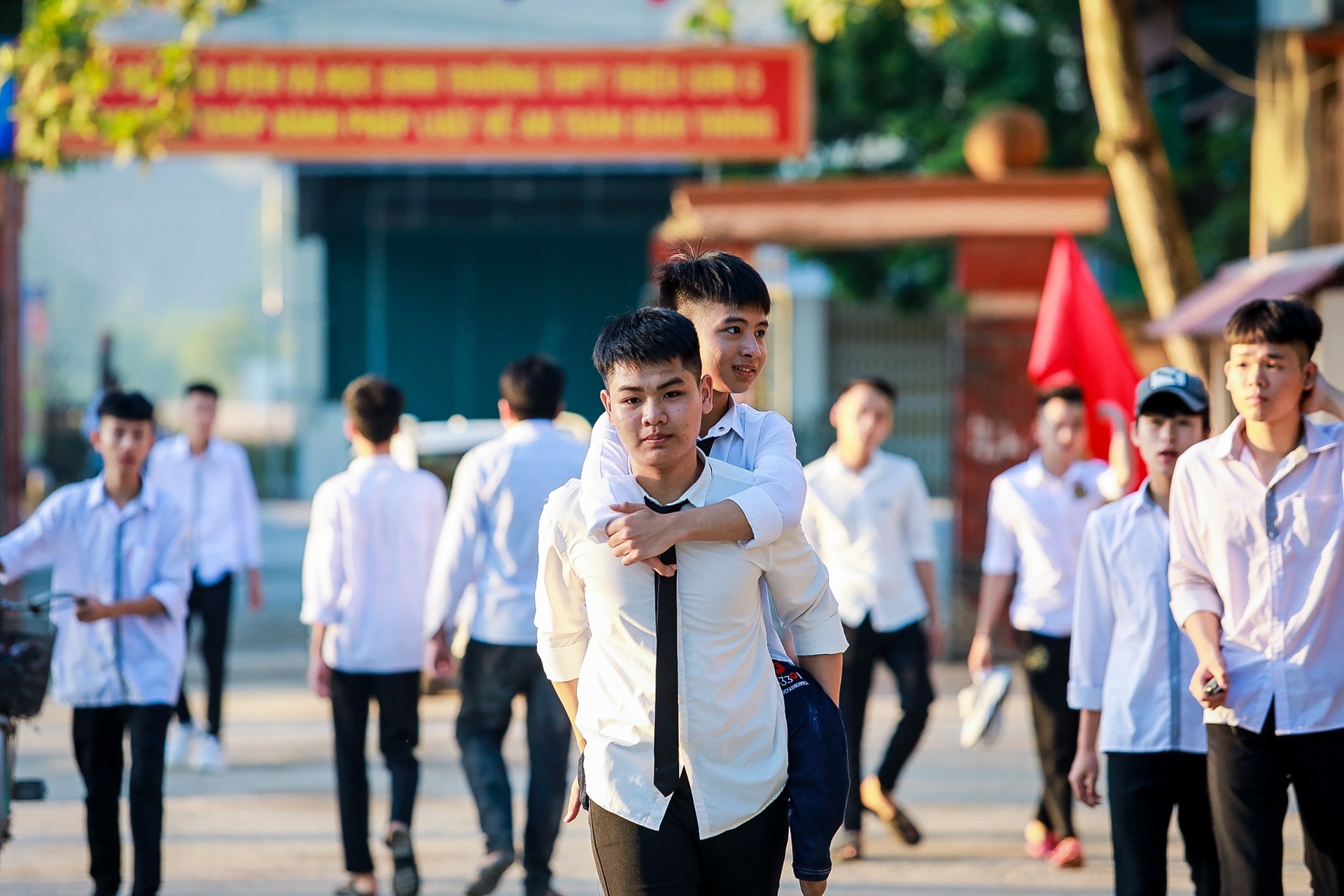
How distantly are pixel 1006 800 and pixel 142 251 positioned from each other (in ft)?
187

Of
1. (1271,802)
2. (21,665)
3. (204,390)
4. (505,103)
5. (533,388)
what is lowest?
(1271,802)

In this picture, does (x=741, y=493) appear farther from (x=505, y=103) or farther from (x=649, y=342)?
(x=505, y=103)

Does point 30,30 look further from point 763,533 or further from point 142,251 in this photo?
point 142,251

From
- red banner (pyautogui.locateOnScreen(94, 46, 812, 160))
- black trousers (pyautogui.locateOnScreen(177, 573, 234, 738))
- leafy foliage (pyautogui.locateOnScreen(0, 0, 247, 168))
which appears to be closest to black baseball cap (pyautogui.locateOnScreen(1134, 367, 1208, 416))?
black trousers (pyautogui.locateOnScreen(177, 573, 234, 738))

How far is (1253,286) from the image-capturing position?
31.0 feet

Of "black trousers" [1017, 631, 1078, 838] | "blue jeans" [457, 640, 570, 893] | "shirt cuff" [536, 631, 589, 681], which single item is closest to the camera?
"shirt cuff" [536, 631, 589, 681]

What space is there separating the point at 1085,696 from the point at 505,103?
10999mm

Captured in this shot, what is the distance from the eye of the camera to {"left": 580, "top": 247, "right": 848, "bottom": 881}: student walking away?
3215 mm

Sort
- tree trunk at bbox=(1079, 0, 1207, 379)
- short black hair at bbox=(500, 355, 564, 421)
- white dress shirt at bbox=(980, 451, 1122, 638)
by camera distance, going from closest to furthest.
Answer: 1. short black hair at bbox=(500, 355, 564, 421)
2. white dress shirt at bbox=(980, 451, 1122, 638)
3. tree trunk at bbox=(1079, 0, 1207, 379)

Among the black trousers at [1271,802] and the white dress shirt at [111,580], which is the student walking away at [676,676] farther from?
the white dress shirt at [111,580]

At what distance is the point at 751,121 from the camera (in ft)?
48.0

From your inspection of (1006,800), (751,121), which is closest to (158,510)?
(1006,800)

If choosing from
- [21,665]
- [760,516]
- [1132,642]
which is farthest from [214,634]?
[760,516]

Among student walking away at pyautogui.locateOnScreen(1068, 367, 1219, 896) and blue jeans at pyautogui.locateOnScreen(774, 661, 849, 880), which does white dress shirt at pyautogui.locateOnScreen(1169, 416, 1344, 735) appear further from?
blue jeans at pyautogui.locateOnScreen(774, 661, 849, 880)
